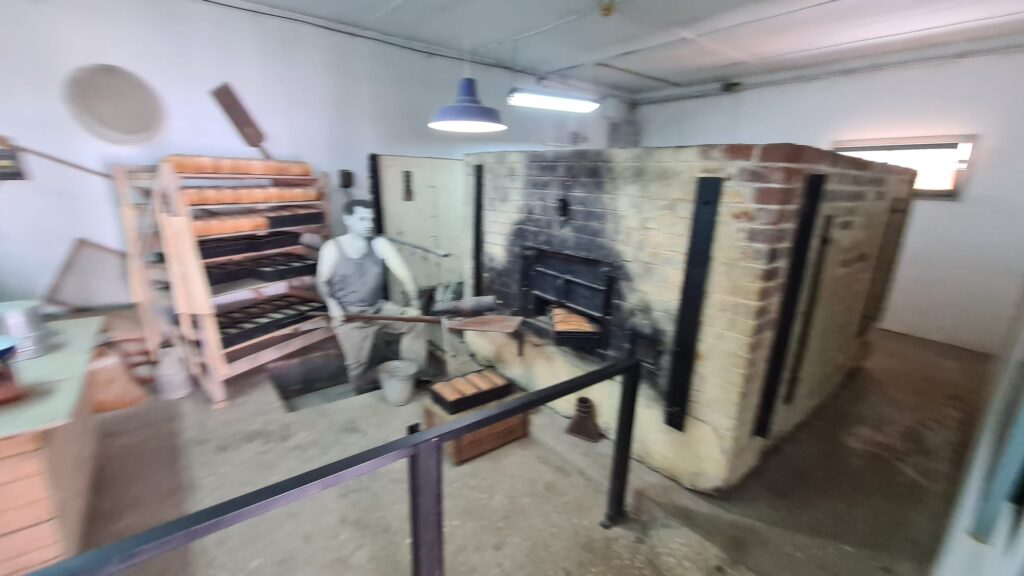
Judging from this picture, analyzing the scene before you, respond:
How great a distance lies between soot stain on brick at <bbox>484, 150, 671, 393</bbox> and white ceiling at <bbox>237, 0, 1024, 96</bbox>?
4.61 feet

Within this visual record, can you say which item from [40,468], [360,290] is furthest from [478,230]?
[40,468]

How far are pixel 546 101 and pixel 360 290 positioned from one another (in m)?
2.29

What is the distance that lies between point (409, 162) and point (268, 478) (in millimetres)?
2853

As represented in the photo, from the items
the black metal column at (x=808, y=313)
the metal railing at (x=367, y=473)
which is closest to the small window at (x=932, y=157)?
the black metal column at (x=808, y=313)

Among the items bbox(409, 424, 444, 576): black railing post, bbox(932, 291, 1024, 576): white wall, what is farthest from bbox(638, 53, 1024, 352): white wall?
bbox(409, 424, 444, 576): black railing post

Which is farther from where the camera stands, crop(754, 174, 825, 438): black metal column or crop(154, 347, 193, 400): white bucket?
crop(154, 347, 193, 400): white bucket

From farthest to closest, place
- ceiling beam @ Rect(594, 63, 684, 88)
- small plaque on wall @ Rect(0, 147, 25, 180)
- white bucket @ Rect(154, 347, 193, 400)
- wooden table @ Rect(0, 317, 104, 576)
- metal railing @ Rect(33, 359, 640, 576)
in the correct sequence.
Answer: ceiling beam @ Rect(594, 63, 684, 88), white bucket @ Rect(154, 347, 193, 400), small plaque on wall @ Rect(0, 147, 25, 180), wooden table @ Rect(0, 317, 104, 576), metal railing @ Rect(33, 359, 640, 576)

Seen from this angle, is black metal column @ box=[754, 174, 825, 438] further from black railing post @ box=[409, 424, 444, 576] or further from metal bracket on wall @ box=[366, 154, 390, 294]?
metal bracket on wall @ box=[366, 154, 390, 294]

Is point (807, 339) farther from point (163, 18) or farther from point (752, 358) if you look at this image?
point (163, 18)

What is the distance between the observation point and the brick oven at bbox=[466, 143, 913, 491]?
5.69 feet

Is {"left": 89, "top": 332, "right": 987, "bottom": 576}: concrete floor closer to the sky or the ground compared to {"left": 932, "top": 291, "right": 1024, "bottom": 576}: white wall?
closer to the ground

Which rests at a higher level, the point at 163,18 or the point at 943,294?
the point at 163,18

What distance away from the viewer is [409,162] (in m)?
3.93

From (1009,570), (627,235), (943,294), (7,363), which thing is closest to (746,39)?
(627,235)
